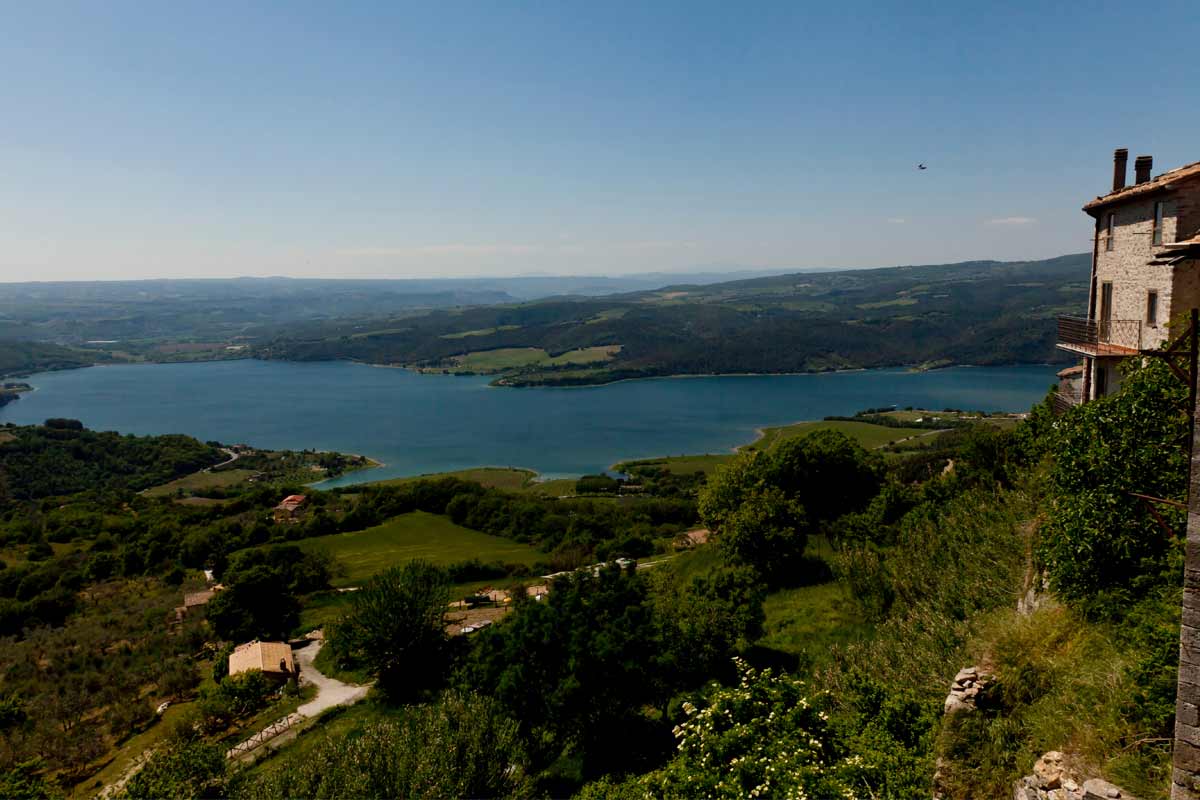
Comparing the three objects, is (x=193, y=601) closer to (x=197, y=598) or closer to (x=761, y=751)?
(x=197, y=598)

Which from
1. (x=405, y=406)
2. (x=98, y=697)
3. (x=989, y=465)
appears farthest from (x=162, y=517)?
(x=405, y=406)

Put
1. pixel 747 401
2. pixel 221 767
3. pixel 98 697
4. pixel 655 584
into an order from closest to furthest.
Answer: pixel 221 767 → pixel 98 697 → pixel 655 584 → pixel 747 401

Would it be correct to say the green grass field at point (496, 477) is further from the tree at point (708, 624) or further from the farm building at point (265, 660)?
the tree at point (708, 624)

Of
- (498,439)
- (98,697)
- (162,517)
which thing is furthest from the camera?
(498,439)

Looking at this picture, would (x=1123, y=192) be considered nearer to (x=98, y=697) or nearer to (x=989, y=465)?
(x=989, y=465)

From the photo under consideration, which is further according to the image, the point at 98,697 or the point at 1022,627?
the point at 98,697

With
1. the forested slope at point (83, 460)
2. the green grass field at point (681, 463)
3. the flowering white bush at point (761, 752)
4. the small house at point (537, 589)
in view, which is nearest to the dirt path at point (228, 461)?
the forested slope at point (83, 460)
